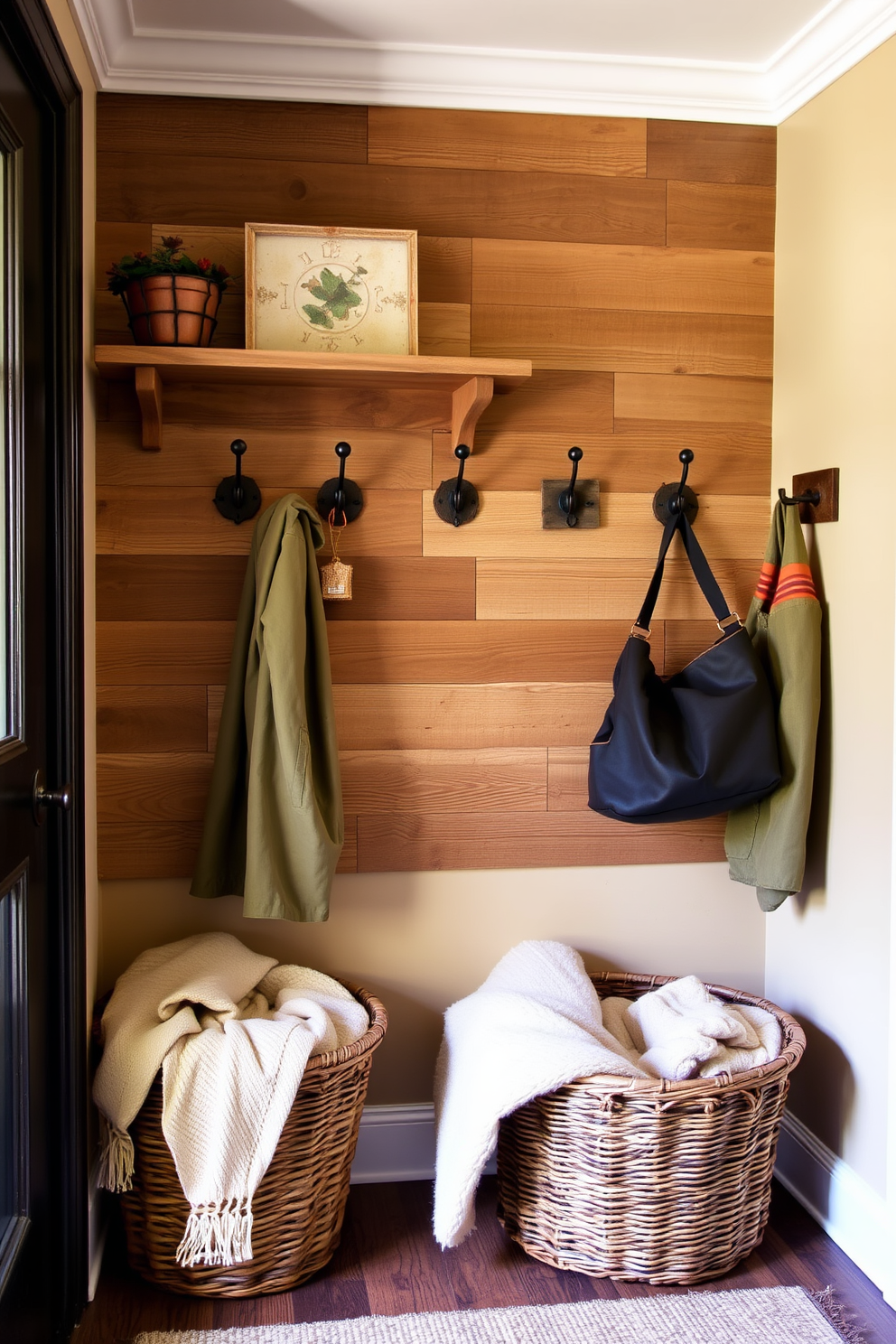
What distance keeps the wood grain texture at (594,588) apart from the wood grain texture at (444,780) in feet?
0.94

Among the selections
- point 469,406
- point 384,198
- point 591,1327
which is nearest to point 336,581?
point 469,406

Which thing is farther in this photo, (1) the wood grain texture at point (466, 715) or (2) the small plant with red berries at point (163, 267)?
(1) the wood grain texture at point (466, 715)

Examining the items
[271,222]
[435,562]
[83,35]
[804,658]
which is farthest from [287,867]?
[83,35]

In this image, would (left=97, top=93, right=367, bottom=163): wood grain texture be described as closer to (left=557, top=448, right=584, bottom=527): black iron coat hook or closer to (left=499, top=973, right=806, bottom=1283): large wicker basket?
(left=557, top=448, right=584, bottom=527): black iron coat hook

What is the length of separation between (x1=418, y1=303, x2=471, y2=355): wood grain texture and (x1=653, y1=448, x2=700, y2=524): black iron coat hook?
478 millimetres

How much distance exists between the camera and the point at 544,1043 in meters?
1.80

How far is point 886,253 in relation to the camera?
1.83 metres

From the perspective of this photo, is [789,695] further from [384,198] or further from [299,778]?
[384,198]

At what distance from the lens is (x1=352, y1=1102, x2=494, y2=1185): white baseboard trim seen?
7.12ft

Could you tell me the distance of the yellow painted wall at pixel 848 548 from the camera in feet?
6.06

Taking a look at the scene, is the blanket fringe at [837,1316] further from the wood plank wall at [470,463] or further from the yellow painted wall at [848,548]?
the wood plank wall at [470,463]

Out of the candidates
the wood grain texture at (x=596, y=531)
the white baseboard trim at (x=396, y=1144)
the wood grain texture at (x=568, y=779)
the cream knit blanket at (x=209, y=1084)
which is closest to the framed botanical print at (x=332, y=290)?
the wood grain texture at (x=596, y=531)

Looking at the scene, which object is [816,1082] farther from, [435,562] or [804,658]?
[435,562]

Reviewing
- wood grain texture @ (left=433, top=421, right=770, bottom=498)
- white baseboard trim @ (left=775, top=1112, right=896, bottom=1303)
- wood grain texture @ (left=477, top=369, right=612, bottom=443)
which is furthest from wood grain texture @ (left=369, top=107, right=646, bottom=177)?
white baseboard trim @ (left=775, top=1112, right=896, bottom=1303)
